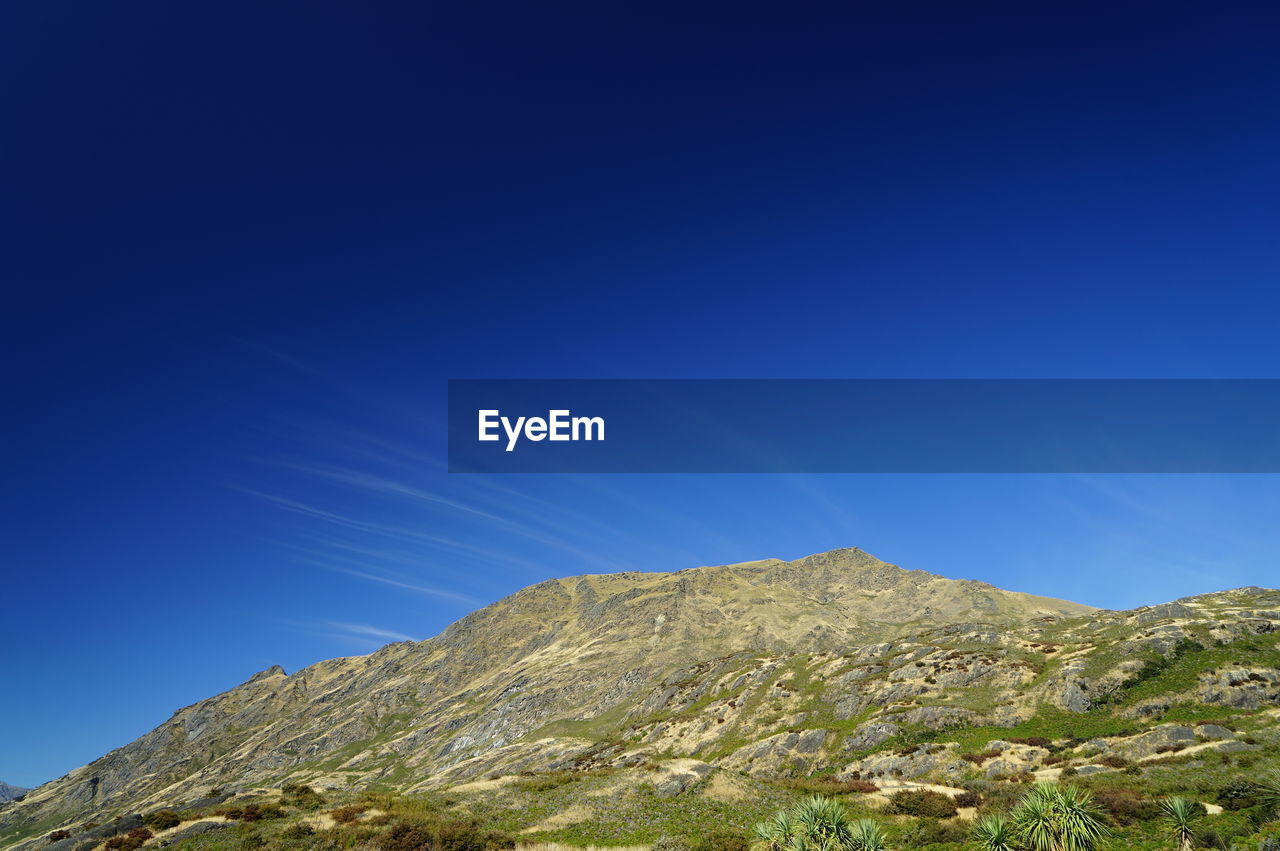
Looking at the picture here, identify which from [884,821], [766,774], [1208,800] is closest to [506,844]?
[884,821]

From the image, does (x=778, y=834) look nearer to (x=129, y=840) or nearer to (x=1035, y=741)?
(x=129, y=840)

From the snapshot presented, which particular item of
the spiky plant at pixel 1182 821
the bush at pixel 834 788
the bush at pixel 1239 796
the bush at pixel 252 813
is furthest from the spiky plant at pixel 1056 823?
the bush at pixel 252 813

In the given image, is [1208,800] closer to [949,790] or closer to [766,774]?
[949,790]

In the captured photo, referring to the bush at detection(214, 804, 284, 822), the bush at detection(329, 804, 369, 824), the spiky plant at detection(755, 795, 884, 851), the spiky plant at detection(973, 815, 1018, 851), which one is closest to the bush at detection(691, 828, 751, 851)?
the spiky plant at detection(755, 795, 884, 851)

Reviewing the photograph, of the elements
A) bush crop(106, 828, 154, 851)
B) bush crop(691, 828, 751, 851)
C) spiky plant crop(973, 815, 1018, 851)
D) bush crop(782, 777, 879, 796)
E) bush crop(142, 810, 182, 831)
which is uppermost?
bush crop(142, 810, 182, 831)

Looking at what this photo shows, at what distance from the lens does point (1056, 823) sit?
2858cm

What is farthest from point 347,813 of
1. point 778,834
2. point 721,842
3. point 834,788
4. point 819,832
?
point 834,788

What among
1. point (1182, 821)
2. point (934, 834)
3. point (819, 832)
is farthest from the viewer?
point (934, 834)

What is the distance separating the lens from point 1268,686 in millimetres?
61625

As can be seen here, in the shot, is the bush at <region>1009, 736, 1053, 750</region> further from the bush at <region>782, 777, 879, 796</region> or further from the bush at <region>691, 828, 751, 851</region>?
the bush at <region>691, 828, 751, 851</region>

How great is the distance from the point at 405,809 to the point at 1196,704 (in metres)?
79.4

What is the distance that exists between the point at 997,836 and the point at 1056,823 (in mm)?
2758

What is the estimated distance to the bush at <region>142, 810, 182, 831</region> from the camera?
41188 mm

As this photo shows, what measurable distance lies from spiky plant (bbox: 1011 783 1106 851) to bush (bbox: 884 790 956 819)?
40.9ft
